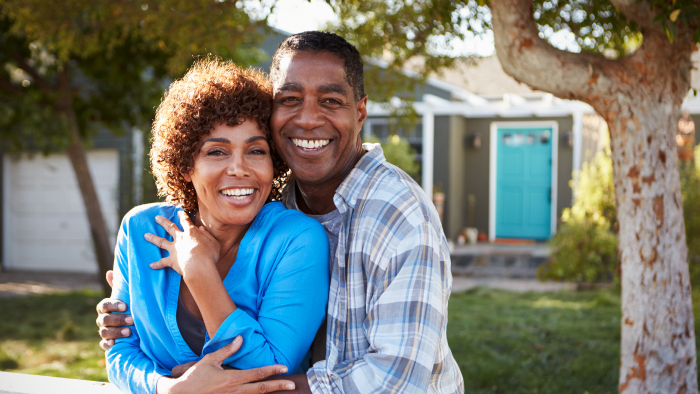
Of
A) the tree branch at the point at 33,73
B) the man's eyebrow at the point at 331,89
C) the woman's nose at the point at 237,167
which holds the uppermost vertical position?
the tree branch at the point at 33,73

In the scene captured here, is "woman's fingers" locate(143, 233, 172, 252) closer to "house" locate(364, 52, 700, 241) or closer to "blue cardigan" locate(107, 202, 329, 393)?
"blue cardigan" locate(107, 202, 329, 393)

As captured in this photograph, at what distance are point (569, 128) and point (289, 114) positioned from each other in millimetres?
12094

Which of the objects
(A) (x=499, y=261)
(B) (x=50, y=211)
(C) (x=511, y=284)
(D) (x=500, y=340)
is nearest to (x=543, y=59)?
(D) (x=500, y=340)

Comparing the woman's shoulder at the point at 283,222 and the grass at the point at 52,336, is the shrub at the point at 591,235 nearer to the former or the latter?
the grass at the point at 52,336

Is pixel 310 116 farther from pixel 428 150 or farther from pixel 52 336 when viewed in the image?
pixel 428 150

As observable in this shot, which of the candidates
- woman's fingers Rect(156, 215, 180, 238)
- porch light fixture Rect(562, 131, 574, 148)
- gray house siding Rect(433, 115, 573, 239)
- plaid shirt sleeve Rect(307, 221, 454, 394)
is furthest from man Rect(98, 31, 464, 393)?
porch light fixture Rect(562, 131, 574, 148)

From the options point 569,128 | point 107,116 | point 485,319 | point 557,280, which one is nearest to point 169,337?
point 485,319

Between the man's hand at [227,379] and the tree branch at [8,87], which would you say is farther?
the tree branch at [8,87]

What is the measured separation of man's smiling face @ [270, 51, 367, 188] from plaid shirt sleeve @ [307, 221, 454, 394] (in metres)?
0.54

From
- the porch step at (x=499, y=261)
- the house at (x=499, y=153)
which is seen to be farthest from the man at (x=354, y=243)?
the house at (x=499, y=153)

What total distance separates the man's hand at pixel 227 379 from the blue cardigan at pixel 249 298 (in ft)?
0.11

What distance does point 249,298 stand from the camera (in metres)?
2.08

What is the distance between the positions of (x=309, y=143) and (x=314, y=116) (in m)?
0.10

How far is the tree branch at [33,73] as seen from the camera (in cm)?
799
